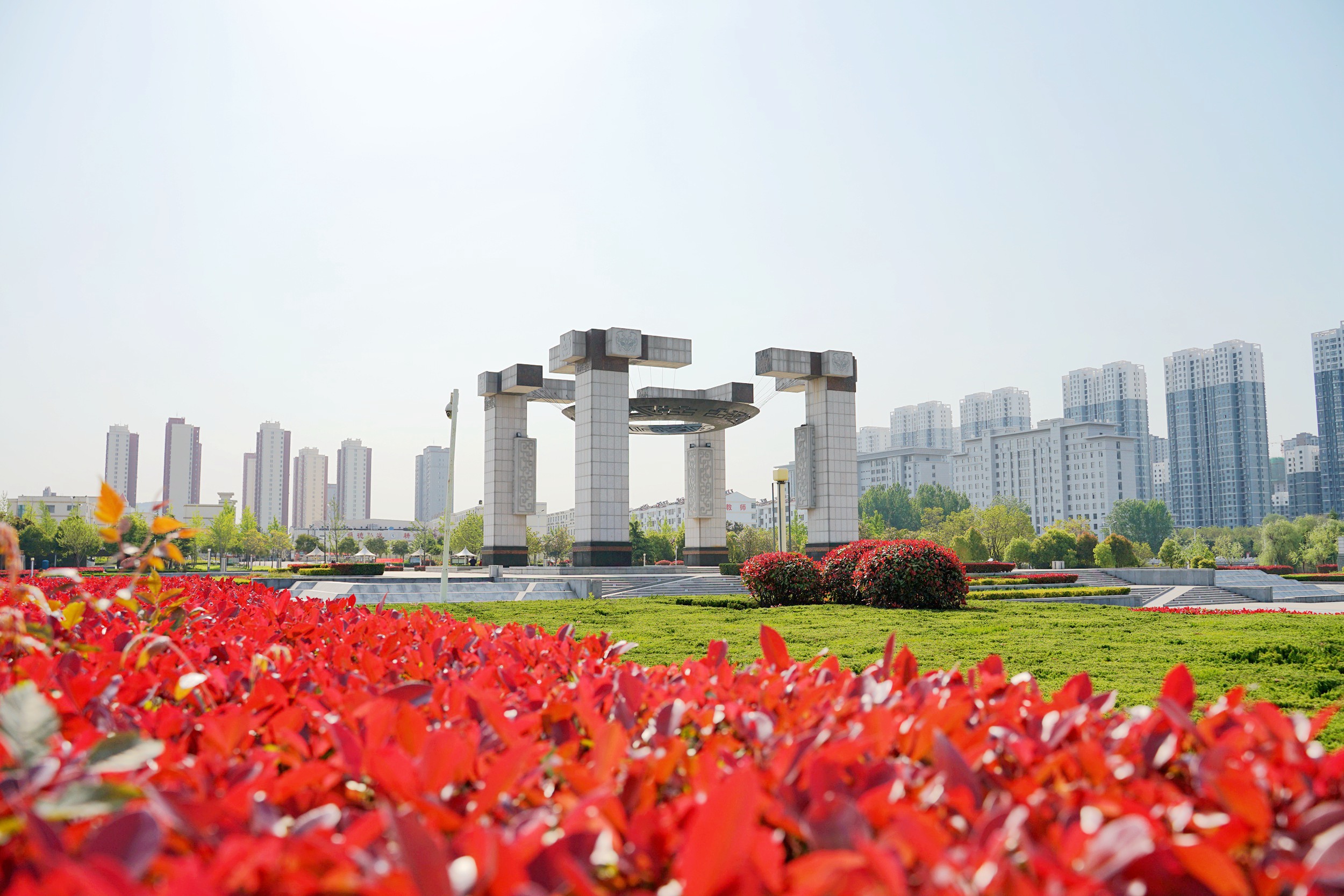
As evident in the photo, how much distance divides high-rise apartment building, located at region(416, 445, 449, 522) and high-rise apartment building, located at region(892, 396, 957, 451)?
6158cm

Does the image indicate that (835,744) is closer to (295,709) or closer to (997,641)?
(295,709)

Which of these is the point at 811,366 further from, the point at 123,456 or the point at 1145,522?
the point at 123,456

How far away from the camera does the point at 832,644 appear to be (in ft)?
20.2

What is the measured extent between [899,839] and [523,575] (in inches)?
867

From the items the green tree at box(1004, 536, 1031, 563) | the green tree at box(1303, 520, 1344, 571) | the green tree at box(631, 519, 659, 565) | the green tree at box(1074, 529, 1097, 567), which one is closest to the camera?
the green tree at box(1004, 536, 1031, 563)

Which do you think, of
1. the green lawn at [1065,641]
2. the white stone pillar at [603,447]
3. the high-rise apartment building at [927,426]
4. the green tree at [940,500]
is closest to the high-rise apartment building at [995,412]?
the high-rise apartment building at [927,426]

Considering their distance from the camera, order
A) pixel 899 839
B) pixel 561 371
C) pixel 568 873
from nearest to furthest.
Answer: pixel 568 873, pixel 899 839, pixel 561 371

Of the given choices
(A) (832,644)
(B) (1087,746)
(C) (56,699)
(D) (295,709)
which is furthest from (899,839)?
(A) (832,644)

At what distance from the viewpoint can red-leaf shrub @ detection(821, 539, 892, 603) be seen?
39.2ft

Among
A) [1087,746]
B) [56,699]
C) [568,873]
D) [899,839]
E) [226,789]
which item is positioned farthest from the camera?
[56,699]

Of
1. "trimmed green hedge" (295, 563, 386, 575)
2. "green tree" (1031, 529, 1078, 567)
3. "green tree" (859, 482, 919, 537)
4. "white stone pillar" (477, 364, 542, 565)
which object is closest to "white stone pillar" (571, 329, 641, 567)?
"white stone pillar" (477, 364, 542, 565)

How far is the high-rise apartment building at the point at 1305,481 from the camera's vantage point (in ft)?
242

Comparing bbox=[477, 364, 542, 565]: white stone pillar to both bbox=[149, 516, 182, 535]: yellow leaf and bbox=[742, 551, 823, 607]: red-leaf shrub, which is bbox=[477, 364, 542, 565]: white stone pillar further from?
bbox=[149, 516, 182, 535]: yellow leaf

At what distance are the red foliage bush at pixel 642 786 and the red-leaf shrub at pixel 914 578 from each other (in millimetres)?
9057
